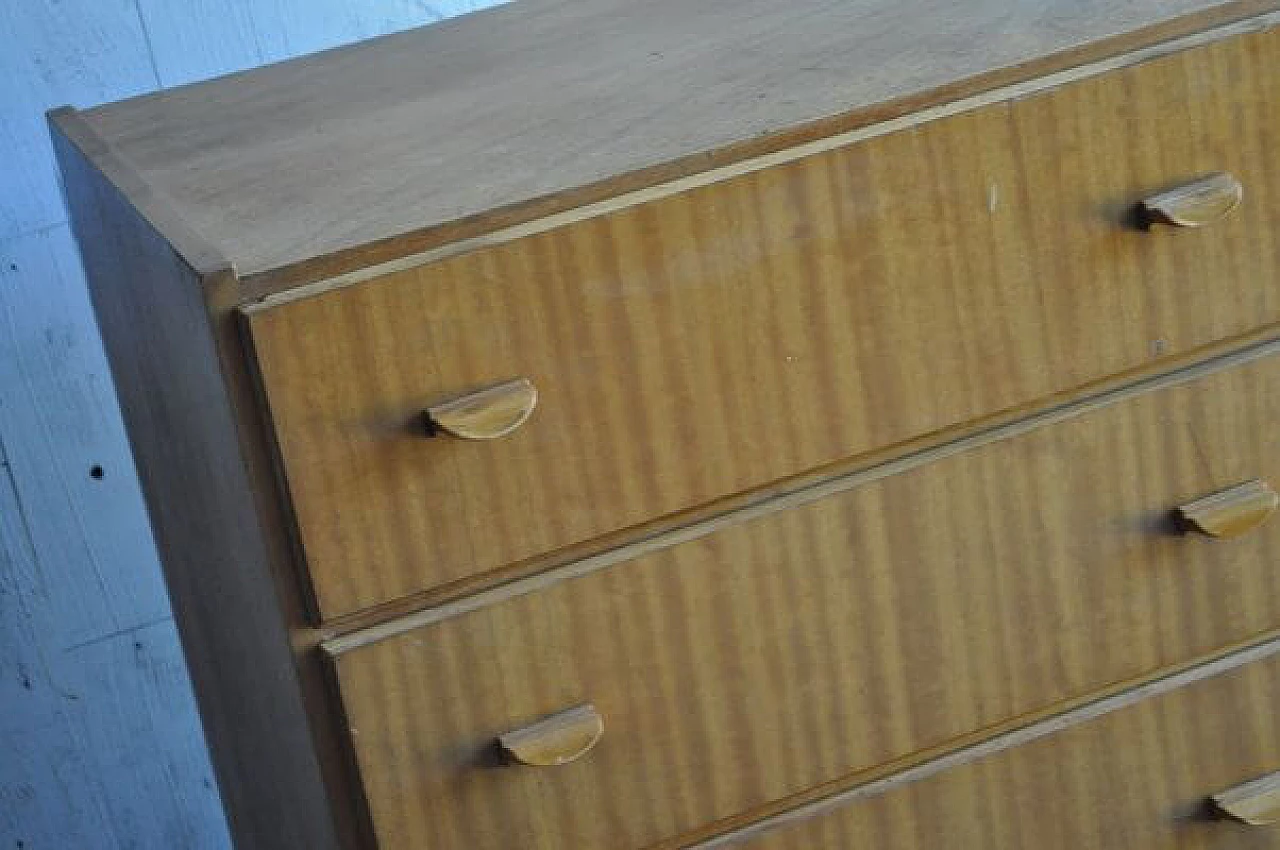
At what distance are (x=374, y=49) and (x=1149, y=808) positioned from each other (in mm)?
872

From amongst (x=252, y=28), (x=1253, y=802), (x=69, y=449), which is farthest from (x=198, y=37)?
(x=1253, y=802)

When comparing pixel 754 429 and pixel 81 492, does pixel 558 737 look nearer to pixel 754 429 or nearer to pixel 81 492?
pixel 754 429

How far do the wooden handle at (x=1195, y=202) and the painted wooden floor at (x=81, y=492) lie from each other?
0.86 m

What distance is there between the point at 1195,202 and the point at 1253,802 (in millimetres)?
467

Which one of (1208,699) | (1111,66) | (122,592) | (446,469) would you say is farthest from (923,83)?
(122,592)

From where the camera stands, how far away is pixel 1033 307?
54.1 inches

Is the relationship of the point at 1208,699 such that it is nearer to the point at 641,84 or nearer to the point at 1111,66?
the point at 1111,66

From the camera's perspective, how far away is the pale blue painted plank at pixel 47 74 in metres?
1.84

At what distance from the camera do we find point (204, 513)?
4.82 feet

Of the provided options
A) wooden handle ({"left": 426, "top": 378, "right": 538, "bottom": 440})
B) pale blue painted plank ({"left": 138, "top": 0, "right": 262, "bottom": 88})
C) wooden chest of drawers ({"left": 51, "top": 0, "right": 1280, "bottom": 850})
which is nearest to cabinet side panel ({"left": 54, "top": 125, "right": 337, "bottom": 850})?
wooden chest of drawers ({"left": 51, "top": 0, "right": 1280, "bottom": 850})

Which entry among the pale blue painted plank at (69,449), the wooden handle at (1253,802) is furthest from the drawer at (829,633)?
the pale blue painted plank at (69,449)

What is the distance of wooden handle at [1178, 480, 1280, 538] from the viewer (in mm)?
1446

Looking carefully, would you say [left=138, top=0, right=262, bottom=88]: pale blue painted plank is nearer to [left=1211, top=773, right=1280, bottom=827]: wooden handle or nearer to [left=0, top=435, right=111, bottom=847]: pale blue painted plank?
[left=0, top=435, right=111, bottom=847]: pale blue painted plank

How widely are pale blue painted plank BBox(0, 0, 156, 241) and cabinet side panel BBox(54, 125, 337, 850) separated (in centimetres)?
18
